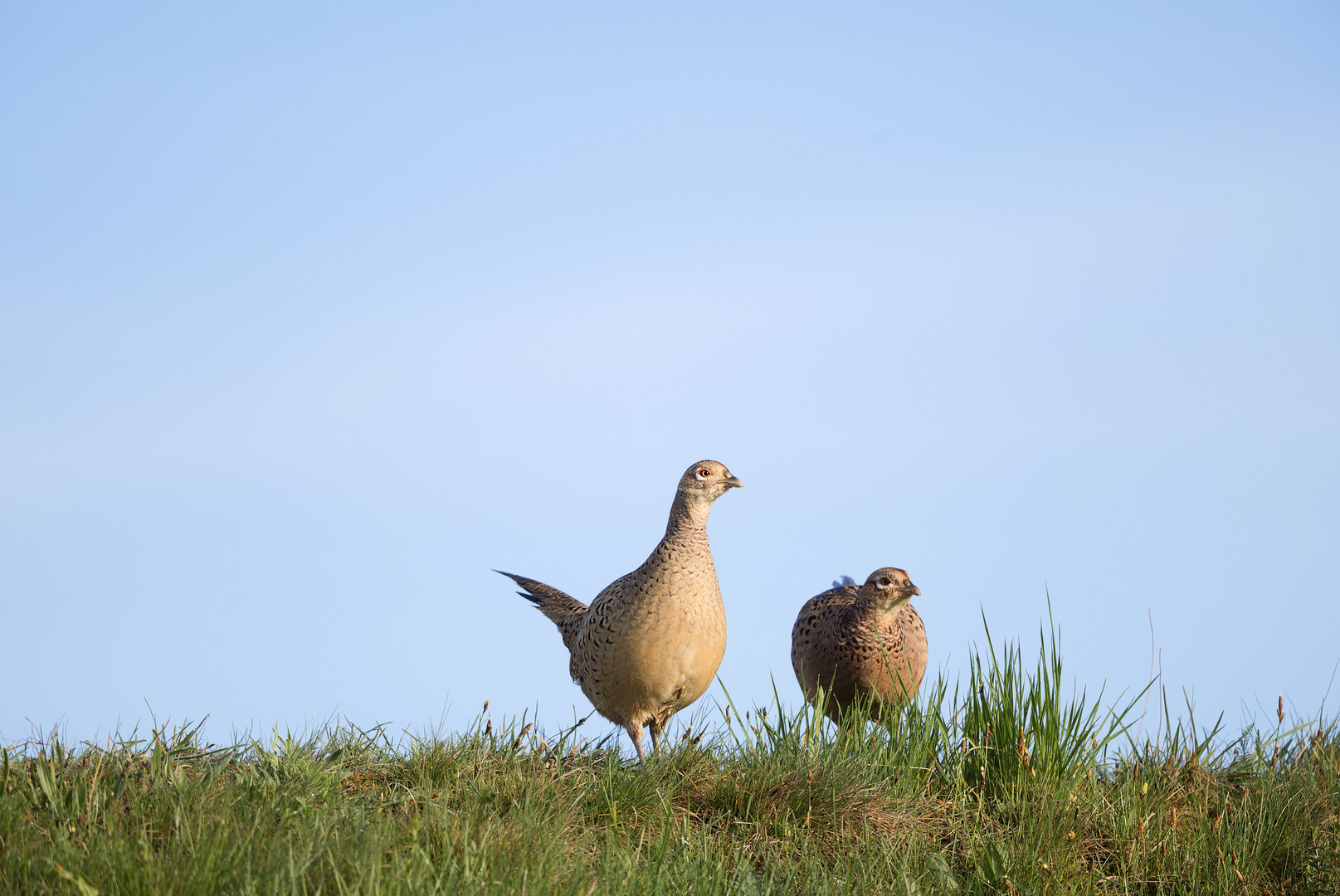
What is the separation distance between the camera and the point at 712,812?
218 inches

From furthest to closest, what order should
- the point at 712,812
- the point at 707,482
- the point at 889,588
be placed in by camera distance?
the point at 889,588, the point at 707,482, the point at 712,812

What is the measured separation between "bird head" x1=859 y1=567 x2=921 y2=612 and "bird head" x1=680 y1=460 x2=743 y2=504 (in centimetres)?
115

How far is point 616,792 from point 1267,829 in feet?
12.3

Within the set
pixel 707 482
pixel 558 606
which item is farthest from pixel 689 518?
pixel 558 606

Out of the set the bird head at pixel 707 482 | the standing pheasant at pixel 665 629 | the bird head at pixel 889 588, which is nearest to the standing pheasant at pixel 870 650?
the bird head at pixel 889 588

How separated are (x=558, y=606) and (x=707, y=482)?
2.34m

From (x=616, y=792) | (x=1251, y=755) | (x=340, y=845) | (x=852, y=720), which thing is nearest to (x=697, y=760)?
(x=616, y=792)

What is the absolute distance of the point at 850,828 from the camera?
17.7ft

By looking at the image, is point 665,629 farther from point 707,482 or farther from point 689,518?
point 707,482

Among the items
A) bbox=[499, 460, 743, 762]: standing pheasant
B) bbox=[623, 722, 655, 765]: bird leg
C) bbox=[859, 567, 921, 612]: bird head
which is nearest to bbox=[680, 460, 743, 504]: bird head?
bbox=[499, 460, 743, 762]: standing pheasant

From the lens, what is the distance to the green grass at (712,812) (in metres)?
3.86

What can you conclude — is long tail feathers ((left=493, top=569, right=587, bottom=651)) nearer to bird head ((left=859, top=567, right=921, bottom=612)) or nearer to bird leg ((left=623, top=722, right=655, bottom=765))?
bird leg ((left=623, top=722, right=655, bottom=765))

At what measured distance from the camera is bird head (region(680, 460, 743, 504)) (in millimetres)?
6711

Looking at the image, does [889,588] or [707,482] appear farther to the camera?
[889,588]
